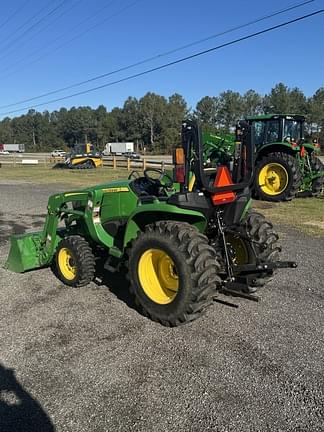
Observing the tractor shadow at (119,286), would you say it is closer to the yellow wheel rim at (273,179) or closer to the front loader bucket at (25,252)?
the front loader bucket at (25,252)

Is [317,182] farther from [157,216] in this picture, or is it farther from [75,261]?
[75,261]

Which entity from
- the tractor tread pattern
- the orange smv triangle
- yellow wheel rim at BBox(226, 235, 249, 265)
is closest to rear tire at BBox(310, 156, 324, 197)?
the tractor tread pattern

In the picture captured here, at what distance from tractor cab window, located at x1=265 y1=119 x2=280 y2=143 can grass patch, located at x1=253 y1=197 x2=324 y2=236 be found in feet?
6.53

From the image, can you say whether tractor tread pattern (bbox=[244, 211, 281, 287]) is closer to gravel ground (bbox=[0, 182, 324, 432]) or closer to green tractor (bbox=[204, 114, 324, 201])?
gravel ground (bbox=[0, 182, 324, 432])

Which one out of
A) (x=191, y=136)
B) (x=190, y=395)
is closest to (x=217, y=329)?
(x=190, y=395)

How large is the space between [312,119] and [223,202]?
2797 inches

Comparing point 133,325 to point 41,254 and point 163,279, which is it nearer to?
point 163,279

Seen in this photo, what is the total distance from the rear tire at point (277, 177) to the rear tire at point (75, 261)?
789cm

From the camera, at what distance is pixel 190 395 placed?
3008 mm

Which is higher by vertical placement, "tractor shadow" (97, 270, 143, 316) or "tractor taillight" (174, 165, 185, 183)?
"tractor taillight" (174, 165, 185, 183)

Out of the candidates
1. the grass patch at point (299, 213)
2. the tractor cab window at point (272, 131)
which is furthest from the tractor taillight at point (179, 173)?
the tractor cab window at point (272, 131)

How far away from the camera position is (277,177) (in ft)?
38.7

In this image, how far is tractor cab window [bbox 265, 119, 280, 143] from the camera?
12219mm

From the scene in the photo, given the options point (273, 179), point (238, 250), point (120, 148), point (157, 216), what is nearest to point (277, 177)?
point (273, 179)
